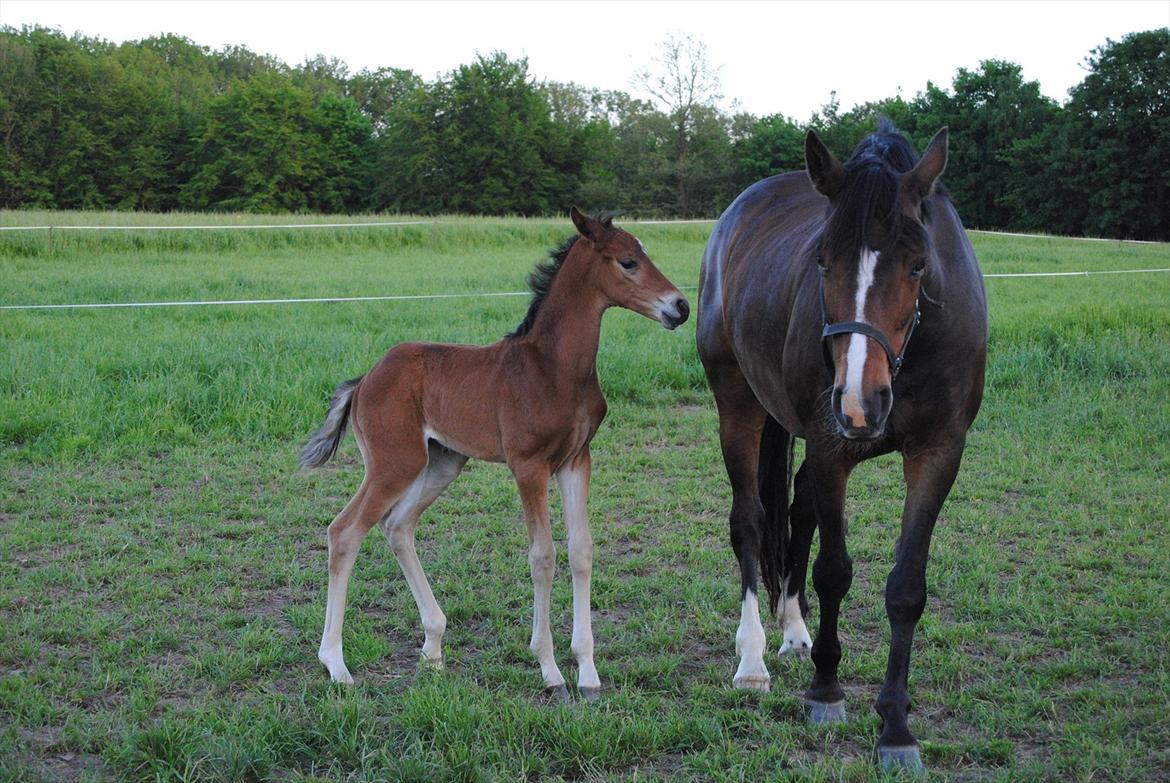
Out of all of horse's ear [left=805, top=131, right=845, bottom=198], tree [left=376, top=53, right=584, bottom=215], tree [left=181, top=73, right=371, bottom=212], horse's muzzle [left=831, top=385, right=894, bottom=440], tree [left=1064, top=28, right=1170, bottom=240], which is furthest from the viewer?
tree [left=376, top=53, right=584, bottom=215]

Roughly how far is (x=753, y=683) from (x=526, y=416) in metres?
1.35

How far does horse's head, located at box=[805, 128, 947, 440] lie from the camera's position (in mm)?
2836

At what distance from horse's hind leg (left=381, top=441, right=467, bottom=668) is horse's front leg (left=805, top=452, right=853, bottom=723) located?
4.74ft

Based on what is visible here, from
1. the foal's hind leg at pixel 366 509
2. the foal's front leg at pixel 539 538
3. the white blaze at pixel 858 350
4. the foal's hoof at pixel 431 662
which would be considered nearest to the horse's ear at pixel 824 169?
the white blaze at pixel 858 350

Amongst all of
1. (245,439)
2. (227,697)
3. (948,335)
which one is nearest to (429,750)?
(227,697)

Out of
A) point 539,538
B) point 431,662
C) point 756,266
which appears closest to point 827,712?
point 539,538

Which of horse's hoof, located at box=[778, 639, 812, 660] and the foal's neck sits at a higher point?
the foal's neck

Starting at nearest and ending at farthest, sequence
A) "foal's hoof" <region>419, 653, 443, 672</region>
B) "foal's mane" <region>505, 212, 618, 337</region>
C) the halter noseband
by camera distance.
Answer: the halter noseband, "foal's hoof" <region>419, 653, 443, 672</region>, "foal's mane" <region>505, 212, 618, 337</region>

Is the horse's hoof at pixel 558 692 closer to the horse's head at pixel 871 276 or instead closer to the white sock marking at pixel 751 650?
the white sock marking at pixel 751 650

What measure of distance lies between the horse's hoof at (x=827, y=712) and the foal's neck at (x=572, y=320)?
152 cm

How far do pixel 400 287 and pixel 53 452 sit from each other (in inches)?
329

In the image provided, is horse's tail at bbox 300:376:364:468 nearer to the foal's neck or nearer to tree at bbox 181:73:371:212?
the foal's neck

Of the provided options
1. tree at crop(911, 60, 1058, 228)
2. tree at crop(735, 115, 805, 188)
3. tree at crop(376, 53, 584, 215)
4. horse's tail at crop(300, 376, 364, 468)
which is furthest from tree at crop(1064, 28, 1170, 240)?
horse's tail at crop(300, 376, 364, 468)

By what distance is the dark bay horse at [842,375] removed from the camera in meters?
2.99
